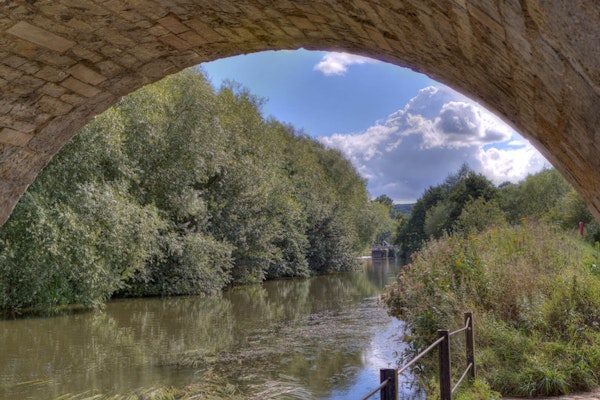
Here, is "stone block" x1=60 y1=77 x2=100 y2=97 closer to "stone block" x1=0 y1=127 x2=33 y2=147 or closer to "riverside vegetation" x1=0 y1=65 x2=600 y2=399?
"stone block" x1=0 y1=127 x2=33 y2=147

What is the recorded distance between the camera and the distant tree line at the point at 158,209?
42.1 ft

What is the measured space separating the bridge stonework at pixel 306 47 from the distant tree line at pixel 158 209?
965cm

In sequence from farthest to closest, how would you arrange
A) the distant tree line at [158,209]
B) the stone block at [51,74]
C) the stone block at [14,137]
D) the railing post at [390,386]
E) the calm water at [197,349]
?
the distant tree line at [158,209] < the calm water at [197,349] < the stone block at [14,137] < the stone block at [51,74] < the railing post at [390,386]

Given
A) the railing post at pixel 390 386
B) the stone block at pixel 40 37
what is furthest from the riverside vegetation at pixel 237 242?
the stone block at pixel 40 37

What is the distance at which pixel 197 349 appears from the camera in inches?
370

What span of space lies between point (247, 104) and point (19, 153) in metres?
22.6

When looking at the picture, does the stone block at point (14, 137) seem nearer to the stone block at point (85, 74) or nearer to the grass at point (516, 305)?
the stone block at point (85, 74)

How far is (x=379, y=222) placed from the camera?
48719 millimetres

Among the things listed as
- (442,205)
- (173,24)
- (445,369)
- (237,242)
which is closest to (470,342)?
(445,369)

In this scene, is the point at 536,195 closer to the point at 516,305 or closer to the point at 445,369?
the point at 516,305

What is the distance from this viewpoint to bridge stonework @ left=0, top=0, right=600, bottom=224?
1.58 meters

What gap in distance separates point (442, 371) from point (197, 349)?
598cm

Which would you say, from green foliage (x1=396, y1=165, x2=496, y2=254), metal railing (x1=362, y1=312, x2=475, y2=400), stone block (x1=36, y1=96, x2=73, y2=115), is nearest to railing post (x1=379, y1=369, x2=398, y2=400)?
metal railing (x1=362, y1=312, x2=475, y2=400)

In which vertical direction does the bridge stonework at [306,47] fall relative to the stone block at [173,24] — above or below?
below
